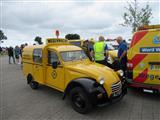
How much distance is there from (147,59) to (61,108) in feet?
10.1

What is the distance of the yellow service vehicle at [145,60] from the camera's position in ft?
20.8

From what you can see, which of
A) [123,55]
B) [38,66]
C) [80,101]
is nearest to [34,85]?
[38,66]

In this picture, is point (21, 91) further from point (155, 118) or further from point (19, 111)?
point (155, 118)

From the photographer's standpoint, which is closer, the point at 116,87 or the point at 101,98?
the point at 101,98

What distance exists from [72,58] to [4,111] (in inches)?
108

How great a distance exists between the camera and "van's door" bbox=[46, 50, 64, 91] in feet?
22.2

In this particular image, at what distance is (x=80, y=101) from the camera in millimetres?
5828

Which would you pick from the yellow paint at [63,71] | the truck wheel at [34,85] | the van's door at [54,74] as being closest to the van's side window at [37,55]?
the yellow paint at [63,71]

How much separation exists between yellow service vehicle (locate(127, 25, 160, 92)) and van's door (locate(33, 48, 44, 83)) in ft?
10.8

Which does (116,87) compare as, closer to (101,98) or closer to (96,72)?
(101,98)

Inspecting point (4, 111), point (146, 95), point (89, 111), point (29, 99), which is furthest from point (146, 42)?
point (4, 111)

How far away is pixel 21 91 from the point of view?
856 centimetres

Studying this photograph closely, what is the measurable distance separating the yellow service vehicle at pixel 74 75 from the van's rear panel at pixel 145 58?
58cm

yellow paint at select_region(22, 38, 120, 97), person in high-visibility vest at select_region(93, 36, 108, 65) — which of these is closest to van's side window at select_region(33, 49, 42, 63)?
yellow paint at select_region(22, 38, 120, 97)
